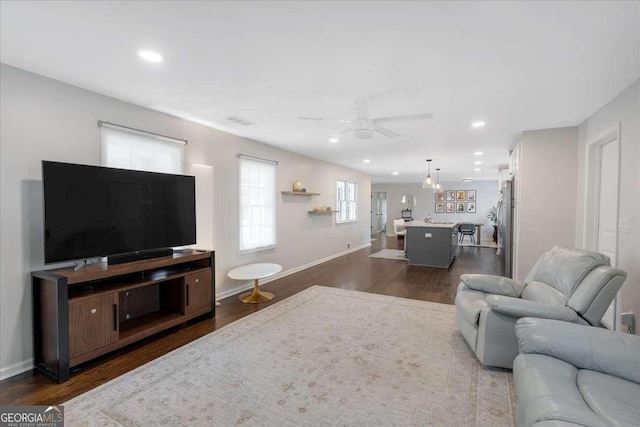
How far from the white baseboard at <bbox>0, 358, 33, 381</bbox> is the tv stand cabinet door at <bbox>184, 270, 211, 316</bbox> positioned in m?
1.28

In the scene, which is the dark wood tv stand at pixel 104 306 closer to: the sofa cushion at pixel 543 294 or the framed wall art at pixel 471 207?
the sofa cushion at pixel 543 294

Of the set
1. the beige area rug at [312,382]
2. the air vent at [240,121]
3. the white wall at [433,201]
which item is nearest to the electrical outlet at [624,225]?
the beige area rug at [312,382]

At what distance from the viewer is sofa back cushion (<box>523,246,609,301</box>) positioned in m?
2.33

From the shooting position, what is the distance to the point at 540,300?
260 cm

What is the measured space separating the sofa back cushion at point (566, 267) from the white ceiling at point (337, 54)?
151 cm

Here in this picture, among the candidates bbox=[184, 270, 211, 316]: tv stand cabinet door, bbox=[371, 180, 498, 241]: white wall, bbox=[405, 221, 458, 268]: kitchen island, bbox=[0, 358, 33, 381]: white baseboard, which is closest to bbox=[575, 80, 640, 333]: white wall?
bbox=[405, 221, 458, 268]: kitchen island

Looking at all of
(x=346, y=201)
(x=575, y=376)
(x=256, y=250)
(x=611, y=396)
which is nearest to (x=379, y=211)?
(x=346, y=201)

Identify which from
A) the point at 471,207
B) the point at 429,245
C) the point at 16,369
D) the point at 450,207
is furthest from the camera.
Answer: the point at 450,207

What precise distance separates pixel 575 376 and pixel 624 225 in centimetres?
214

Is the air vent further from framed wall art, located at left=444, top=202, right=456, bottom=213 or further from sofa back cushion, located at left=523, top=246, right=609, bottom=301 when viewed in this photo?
framed wall art, located at left=444, top=202, right=456, bottom=213

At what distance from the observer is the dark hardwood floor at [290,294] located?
2.30m

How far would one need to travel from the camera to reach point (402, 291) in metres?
4.76

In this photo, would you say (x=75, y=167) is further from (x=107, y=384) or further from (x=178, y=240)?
(x=107, y=384)

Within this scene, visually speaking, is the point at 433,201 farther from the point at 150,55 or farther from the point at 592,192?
the point at 150,55
